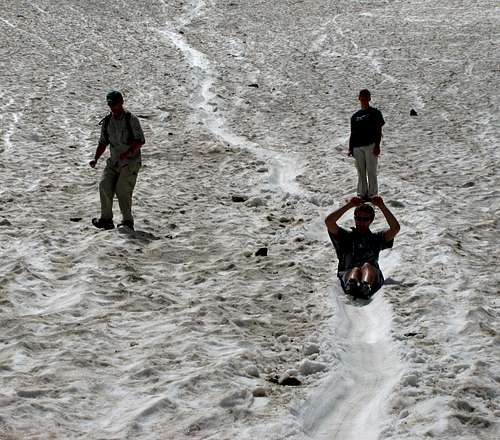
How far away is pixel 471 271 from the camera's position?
9.51 m

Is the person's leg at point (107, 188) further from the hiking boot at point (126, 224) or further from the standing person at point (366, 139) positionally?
the standing person at point (366, 139)

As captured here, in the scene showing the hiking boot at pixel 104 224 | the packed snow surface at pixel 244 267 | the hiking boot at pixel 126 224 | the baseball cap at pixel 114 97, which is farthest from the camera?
the hiking boot at pixel 104 224

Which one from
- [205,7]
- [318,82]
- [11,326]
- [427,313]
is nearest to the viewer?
[11,326]

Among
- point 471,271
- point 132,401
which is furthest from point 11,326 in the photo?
point 471,271

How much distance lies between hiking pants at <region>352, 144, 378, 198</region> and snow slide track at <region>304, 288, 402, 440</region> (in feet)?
15.4

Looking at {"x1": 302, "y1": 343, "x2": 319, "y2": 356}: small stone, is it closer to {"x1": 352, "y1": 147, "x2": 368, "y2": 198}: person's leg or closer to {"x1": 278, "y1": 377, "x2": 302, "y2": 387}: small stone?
{"x1": 278, "y1": 377, "x2": 302, "y2": 387}: small stone

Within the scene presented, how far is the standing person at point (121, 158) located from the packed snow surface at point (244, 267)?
41cm

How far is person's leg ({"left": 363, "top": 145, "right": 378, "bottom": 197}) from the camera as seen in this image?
12.7 metres

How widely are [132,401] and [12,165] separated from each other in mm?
10100

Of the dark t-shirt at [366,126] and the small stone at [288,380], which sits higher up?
the dark t-shirt at [366,126]

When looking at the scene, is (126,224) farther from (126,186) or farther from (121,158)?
(121,158)

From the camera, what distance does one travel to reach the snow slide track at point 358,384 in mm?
5949

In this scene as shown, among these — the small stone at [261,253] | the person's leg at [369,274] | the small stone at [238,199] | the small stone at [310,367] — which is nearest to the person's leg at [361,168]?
the small stone at [238,199]

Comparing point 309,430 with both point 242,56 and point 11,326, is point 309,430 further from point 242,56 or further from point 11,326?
point 242,56
